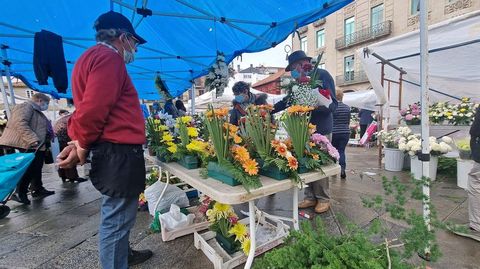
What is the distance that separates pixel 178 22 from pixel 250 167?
2.87 meters

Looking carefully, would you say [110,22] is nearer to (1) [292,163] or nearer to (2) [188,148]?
(2) [188,148]

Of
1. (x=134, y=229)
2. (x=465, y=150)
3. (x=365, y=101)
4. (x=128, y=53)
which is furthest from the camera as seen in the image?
(x=365, y=101)

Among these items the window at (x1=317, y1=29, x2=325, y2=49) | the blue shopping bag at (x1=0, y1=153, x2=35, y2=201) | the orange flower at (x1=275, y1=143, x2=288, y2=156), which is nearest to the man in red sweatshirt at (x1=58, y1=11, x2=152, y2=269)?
the orange flower at (x1=275, y1=143, x2=288, y2=156)

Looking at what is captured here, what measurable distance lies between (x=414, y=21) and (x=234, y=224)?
63.1 ft

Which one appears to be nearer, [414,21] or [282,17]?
[282,17]

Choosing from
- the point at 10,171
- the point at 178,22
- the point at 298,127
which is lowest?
the point at 10,171

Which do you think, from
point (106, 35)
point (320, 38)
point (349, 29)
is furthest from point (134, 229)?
point (320, 38)

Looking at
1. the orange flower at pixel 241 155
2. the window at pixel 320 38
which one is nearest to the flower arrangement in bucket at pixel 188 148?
the orange flower at pixel 241 155

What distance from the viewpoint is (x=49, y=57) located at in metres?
3.14

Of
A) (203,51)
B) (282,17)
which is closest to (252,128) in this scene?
(282,17)

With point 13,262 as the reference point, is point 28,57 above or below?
above

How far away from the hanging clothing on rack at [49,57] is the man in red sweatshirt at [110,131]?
2129mm

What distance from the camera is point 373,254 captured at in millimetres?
1109

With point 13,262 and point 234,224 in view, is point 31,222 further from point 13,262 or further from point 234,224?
point 234,224
